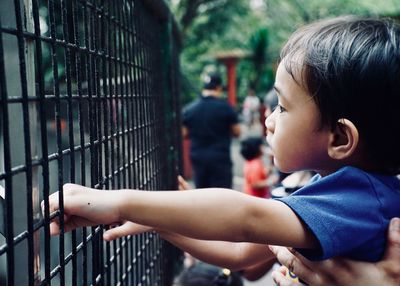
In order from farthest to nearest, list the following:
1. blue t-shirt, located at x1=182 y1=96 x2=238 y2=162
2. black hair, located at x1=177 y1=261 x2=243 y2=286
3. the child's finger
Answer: blue t-shirt, located at x1=182 y1=96 x2=238 y2=162, black hair, located at x1=177 y1=261 x2=243 y2=286, the child's finger

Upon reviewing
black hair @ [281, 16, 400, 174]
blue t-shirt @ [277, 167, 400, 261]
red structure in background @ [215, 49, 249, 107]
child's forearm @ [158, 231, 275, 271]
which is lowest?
child's forearm @ [158, 231, 275, 271]

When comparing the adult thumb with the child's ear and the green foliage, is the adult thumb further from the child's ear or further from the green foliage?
the green foliage

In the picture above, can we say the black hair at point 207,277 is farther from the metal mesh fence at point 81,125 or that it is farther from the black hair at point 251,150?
the black hair at point 251,150

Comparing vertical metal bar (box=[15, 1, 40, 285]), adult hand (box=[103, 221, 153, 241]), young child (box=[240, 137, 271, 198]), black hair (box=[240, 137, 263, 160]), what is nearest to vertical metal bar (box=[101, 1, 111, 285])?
adult hand (box=[103, 221, 153, 241])

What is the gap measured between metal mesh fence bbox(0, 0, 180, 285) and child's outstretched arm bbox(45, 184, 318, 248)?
2.0 inches

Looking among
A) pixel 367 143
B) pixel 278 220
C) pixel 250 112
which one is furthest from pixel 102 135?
pixel 250 112

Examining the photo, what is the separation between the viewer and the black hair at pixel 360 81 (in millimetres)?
1162

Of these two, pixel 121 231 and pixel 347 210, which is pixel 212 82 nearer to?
pixel 121 231

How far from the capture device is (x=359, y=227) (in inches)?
41.9

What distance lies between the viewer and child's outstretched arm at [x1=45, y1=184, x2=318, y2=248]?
0.90 meters

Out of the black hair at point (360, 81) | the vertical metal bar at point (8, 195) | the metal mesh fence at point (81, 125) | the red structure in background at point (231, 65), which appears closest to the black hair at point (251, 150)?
the metal mesh fence at point (81, 125)

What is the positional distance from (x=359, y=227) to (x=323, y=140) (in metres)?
0.23

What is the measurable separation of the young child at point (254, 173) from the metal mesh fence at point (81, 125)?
275 centimetres

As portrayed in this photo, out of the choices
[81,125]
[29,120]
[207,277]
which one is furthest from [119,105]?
[207,277]
